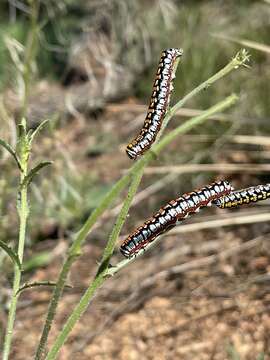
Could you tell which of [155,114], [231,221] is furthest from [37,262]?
[155,114]

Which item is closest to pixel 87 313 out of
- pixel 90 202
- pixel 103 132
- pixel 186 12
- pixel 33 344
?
pixel 33 344

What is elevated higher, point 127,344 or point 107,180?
point 107,180

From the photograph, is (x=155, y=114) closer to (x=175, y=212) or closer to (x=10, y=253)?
(x=175, y=212)

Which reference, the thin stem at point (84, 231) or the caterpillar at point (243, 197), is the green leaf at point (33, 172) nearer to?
the thin stem at point (84, 231)

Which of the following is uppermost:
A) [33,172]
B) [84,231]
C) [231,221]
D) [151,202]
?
[151,202]

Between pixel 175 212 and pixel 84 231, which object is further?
pixel 175 212

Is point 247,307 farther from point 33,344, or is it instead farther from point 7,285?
point 7,285

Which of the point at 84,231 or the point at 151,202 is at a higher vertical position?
the point at 151,202
